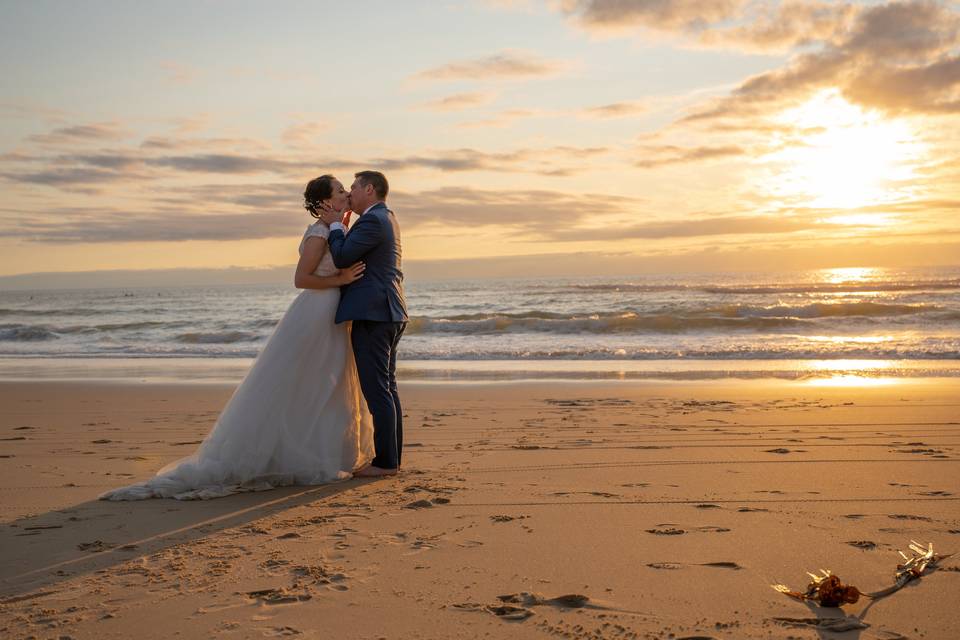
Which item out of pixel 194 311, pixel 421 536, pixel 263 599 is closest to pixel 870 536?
pixel 421 536

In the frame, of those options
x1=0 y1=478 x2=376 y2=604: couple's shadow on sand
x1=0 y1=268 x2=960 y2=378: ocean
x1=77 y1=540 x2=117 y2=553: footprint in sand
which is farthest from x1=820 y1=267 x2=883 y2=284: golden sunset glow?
x1=77 y1=540 x2=117 y2=553: footprint in sand

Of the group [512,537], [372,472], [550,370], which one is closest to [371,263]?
[372,472]

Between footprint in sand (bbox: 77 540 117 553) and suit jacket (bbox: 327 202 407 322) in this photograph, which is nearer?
footprint in sand (bbox: 77 540 117 553)

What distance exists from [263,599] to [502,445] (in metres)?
3.35

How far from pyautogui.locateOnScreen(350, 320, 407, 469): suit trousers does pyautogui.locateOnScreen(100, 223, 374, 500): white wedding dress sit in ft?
0.37

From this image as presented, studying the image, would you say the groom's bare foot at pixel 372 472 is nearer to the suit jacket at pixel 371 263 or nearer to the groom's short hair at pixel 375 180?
the suit jacket at pixel 371 263

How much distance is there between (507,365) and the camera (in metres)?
13.9

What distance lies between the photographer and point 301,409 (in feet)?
16.3

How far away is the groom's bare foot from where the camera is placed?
5.05m

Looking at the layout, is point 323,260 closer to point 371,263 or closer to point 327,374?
point 371,263

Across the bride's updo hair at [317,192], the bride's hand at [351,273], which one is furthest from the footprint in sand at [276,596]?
the bride's updo hair at [317,192]

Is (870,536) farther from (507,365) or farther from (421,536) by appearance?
(507,365)

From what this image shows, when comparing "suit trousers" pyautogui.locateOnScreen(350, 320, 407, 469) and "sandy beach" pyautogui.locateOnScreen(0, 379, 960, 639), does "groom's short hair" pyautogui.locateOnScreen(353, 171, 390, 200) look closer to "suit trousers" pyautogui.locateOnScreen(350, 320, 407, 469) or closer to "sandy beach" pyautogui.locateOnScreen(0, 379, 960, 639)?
"suit trousers" pyautogui.locateOnScreen(350, 320, 407, 469)

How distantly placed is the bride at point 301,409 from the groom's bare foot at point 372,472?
0.05 metres
